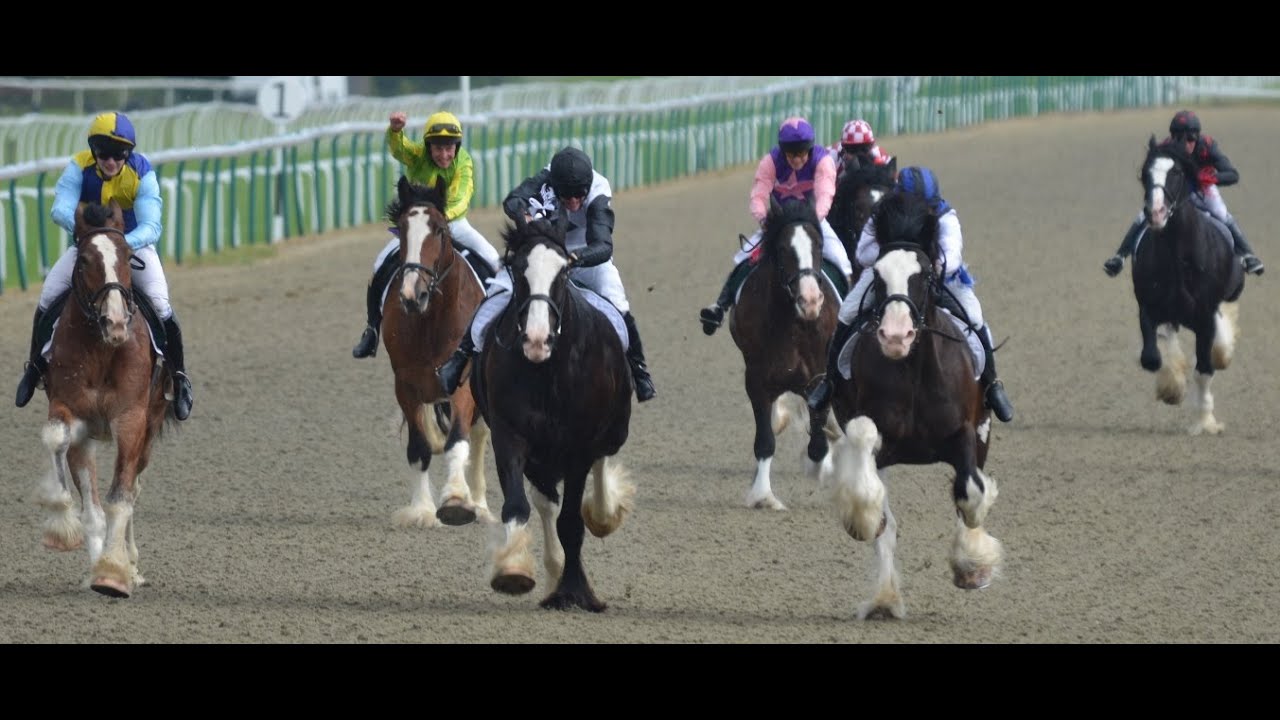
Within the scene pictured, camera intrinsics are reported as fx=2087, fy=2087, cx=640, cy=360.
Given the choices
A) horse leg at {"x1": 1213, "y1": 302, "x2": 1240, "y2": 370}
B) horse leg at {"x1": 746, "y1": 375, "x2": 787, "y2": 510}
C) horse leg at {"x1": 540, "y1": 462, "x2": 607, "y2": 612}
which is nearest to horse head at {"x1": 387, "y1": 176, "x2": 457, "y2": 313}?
horse leg at {"x1": 540, "y1": 462, "x2": 607, "y2": 612}

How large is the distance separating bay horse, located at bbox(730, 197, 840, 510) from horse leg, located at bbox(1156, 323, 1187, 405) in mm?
3975

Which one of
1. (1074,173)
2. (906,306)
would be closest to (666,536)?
(906,306)

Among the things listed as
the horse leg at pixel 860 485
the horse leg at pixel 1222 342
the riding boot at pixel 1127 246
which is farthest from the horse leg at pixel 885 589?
the horse leg at pixel 1222 342

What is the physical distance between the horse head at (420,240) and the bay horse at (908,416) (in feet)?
9.14

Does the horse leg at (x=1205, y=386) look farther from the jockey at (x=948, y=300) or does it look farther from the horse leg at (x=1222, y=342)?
the jockey at (x=948, y=300)

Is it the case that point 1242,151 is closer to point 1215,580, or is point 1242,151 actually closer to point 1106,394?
point 1106,394

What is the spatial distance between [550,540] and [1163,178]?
7.20m

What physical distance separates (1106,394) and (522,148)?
51.8 ft

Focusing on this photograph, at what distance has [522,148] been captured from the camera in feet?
103

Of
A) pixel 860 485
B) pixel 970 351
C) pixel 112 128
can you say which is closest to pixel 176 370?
pixel 112 128

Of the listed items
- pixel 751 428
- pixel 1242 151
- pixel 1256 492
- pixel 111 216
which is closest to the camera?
pixel 111 216

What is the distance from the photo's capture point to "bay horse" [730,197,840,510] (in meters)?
11.9

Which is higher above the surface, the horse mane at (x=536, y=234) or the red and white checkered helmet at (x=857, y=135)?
the horse mane at (x=536, y=234)

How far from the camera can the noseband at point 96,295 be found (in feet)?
31.7
